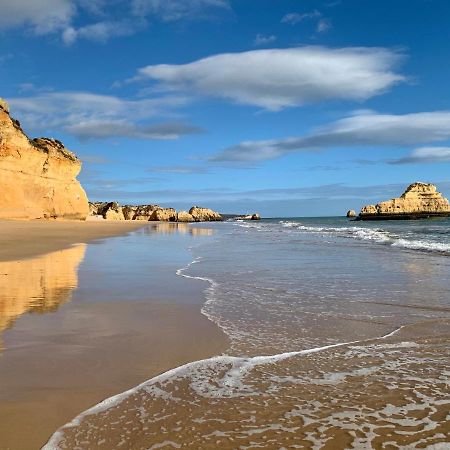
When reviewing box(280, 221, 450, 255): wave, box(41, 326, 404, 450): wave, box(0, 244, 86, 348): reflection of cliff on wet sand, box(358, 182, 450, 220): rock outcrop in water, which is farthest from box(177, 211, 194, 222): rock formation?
box(41, 326, 404, 450): wave

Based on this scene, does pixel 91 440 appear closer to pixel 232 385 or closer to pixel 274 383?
pixel 232 385

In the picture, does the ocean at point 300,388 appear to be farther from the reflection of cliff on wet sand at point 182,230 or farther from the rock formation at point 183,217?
the rock formation at point 183,217

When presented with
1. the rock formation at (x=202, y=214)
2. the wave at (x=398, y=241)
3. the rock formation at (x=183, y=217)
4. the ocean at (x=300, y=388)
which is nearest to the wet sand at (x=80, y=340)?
the ocean at (x=300, y=388)

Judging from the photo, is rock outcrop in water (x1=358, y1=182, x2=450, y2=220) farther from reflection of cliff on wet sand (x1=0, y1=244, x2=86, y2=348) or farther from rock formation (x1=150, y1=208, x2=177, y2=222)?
reflection of cliff on wet sand (x1=0, y1=244, x2=86, y2=348)

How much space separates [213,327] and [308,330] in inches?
52.4

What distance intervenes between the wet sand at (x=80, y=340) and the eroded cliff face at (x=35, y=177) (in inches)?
1229

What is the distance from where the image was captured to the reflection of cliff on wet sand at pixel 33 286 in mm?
6792

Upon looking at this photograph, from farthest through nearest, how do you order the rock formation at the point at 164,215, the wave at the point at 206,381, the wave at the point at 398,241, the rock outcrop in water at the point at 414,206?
the rock outcrop in water at the point at 414,206
the rock formation at the point at 164,215
the wave at the point at 398,241
the wave at the point at 206,381

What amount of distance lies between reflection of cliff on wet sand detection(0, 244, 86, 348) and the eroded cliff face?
28.0 m

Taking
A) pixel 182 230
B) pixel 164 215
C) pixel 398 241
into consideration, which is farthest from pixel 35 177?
pixel 164 215

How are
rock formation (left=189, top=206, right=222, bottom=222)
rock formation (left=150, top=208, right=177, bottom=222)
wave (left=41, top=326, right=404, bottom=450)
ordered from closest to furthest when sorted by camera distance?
wave (left=41, top=326, right=404, bottom=450) → rock formation (left=150, top=208, right=177, bottom=222) → rock formation (left=189, top=206, right=222, bottom=222)

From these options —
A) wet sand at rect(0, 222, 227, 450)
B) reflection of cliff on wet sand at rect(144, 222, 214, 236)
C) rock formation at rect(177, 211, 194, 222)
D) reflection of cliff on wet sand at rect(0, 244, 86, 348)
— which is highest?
rock formation at rect(177, 211, 194, 222)

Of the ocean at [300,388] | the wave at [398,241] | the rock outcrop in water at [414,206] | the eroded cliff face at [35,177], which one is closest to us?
the ocean at [300,388]

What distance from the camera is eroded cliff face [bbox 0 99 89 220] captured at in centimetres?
3781
